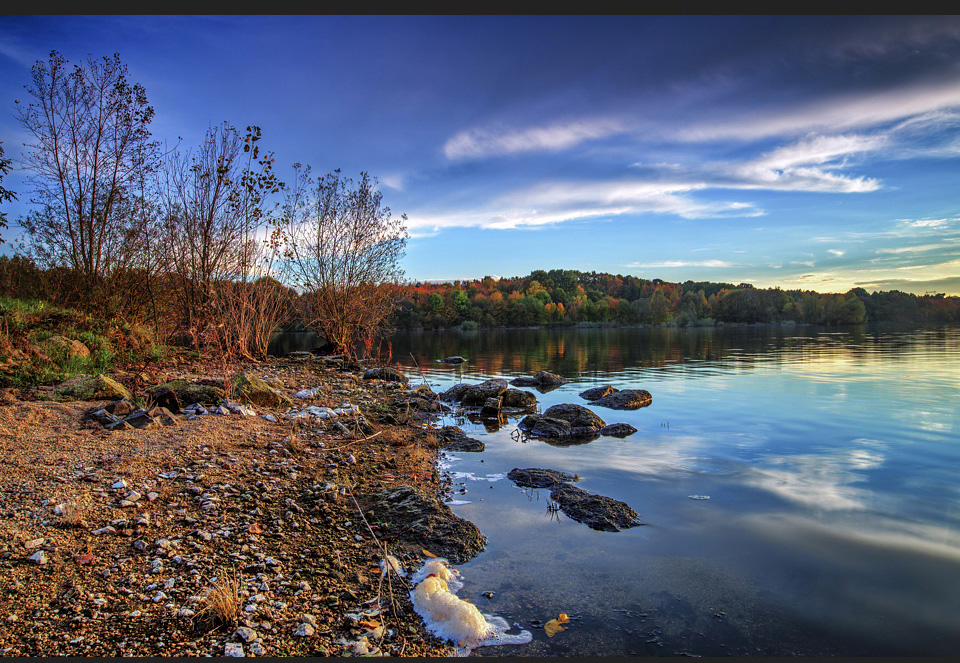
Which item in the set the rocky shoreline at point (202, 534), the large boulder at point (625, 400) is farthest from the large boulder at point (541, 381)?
Result: the rocky shoreline at point (202, 534)

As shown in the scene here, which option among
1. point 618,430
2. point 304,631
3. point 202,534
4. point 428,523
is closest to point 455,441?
point 618,430

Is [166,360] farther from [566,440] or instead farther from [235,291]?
[566,440]

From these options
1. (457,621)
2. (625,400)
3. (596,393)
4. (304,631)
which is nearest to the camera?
(304,631)

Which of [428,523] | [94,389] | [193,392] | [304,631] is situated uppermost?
[94,389]

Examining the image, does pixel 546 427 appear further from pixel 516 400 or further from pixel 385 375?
pixel 385 375

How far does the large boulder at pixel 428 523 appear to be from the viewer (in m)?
5.76

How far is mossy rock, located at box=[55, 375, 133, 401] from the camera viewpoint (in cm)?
897

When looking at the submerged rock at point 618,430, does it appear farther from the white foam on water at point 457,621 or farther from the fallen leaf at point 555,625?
the white foam on water at point 457,621

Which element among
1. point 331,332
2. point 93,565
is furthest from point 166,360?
point 93,565

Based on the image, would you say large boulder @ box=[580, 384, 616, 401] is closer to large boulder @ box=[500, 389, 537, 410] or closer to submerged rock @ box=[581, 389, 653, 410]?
submerged rock @ box=[581, 389, 653, 410]

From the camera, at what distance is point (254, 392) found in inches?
417

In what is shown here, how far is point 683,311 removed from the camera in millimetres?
121750

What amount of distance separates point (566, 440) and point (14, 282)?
23038 millimetres

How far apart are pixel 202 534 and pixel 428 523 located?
2469 mm
